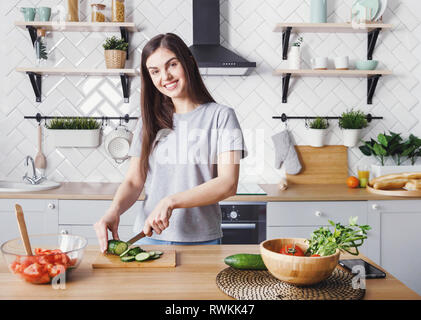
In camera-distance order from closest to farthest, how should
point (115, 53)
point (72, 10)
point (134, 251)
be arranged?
point (134, 251) → point (115, 53) → point (72, 10)

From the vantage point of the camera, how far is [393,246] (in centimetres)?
260

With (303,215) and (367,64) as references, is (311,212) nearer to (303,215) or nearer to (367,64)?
(303,215)


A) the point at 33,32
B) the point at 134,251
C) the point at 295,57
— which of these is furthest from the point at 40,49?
the point at 134,251

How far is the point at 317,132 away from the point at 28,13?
7.27 feet

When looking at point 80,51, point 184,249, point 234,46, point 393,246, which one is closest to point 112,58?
point 80,51

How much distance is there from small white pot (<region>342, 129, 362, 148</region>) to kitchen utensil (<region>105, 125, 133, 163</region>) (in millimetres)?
1589

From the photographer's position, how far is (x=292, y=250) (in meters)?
1.09

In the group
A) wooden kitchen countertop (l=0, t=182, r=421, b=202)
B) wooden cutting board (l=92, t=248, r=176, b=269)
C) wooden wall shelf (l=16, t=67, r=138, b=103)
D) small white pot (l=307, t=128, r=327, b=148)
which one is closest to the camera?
wooden cutting board (l=92, t=248, r=176, b=269)

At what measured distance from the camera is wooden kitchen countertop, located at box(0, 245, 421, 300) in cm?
100

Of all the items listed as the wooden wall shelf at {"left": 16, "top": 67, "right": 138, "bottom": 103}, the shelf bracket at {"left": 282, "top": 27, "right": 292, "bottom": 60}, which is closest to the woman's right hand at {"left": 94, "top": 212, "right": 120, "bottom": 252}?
the wooden wall shelf at {"left": 16, "top": 67, "right": 138, "bottom": 103}

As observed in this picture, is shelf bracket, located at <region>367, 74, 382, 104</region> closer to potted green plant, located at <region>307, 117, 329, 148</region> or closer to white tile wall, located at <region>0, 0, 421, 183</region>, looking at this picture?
white tile wall, located at <region>0, 0, 421, 183</region>

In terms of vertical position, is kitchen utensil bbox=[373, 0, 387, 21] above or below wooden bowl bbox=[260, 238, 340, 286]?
above

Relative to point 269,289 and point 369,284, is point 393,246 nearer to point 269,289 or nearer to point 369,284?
point 369,284

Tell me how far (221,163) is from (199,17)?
69.1 inches
